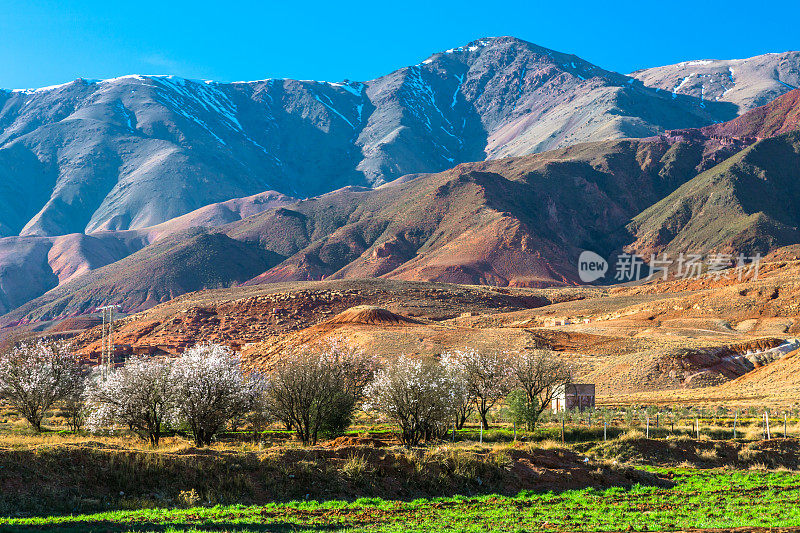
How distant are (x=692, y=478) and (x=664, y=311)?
71.0 meters

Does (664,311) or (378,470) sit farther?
(664,311)

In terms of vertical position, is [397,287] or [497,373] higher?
[397,287]

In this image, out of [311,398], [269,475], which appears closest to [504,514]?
[269,475]

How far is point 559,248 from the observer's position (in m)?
171

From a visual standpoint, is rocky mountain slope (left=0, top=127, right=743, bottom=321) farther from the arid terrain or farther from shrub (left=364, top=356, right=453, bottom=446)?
shrub (left=364, top=356, right=453, bottom=446)

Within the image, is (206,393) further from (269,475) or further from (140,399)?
(269,475)

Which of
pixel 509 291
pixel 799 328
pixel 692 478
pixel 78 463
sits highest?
pixel 509 291

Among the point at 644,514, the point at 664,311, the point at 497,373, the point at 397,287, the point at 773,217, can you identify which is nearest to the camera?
the point at 644,514

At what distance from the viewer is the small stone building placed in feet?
156

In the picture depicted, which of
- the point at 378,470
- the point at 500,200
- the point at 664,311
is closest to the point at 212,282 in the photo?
the point at 500,200

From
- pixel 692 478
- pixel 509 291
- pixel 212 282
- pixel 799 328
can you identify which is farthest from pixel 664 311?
pixel 212 282

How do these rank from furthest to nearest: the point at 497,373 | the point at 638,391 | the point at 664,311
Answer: the point at 664,311
the point at 638,391
the point at 497,373

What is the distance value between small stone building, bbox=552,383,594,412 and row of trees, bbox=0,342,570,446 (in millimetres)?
1449

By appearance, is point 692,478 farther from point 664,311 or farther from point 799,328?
point 664,311
